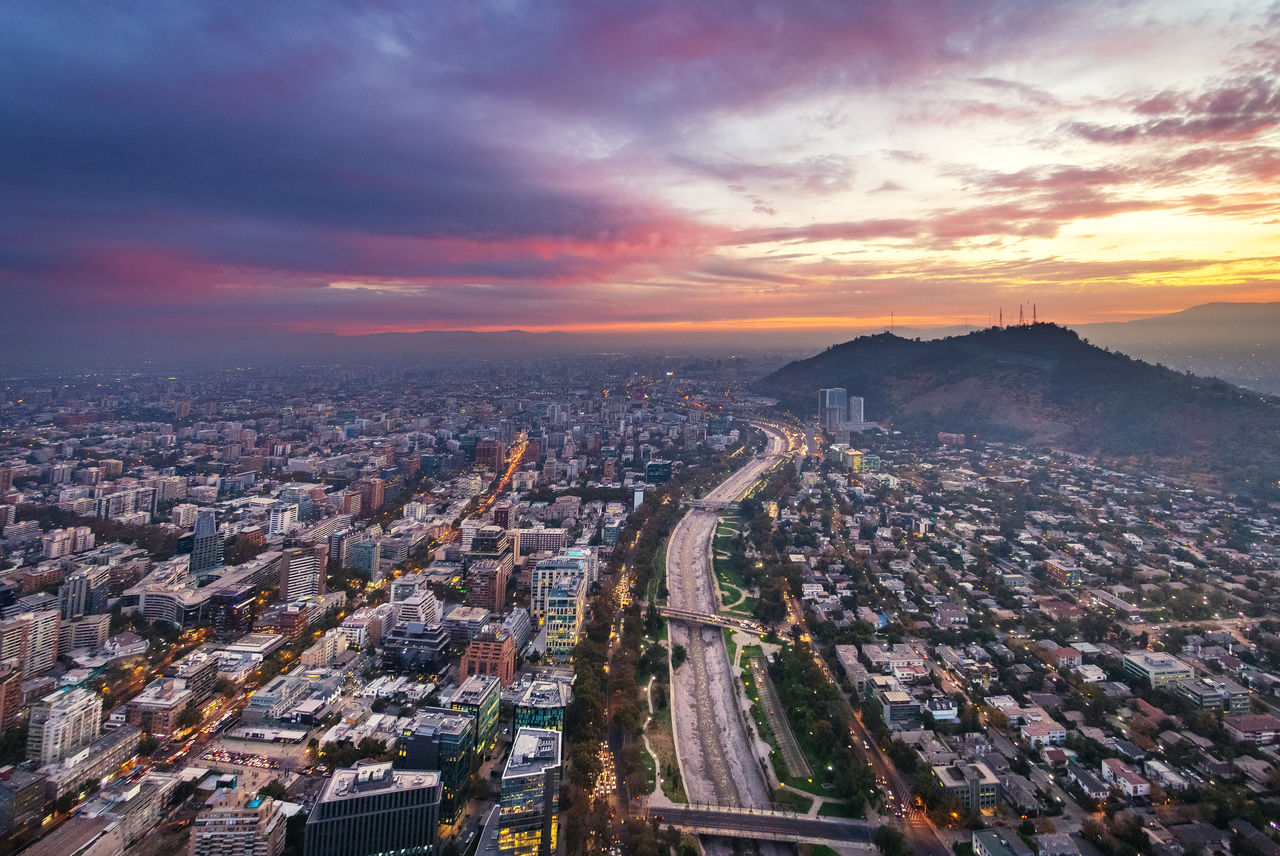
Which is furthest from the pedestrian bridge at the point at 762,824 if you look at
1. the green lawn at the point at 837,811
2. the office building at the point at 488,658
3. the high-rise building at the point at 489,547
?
the high-rise building at the point at 489,547

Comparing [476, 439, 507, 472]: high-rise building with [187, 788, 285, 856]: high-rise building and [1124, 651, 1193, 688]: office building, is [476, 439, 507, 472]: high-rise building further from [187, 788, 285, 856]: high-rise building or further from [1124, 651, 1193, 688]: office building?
[1124, 651, 1193, 688]: office building

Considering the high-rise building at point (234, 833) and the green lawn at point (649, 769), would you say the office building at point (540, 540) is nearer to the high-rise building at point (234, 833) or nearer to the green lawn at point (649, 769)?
the green lawn at point (649, 769)

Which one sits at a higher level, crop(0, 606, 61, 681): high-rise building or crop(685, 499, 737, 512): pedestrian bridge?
crop(0, 606, 61, 681): high-rise building

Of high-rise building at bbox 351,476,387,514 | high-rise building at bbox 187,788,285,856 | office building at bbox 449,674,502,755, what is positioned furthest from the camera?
high-rise building at bbox 351,476,387,514

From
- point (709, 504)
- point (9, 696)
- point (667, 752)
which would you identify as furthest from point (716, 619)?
point (9, 696)

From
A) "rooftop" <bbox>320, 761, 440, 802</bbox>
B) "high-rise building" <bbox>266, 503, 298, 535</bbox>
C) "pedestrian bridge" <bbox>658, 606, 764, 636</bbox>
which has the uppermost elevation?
"high-rise building" <bbox>266, 503, 298, 535</bbox>

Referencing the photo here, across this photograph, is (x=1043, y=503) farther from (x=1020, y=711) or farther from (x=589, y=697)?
(x=589, y=697)

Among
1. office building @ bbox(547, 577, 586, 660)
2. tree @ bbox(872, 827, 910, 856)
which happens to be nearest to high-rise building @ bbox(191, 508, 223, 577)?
office building @ bbox(547, 577, 586, 660)
